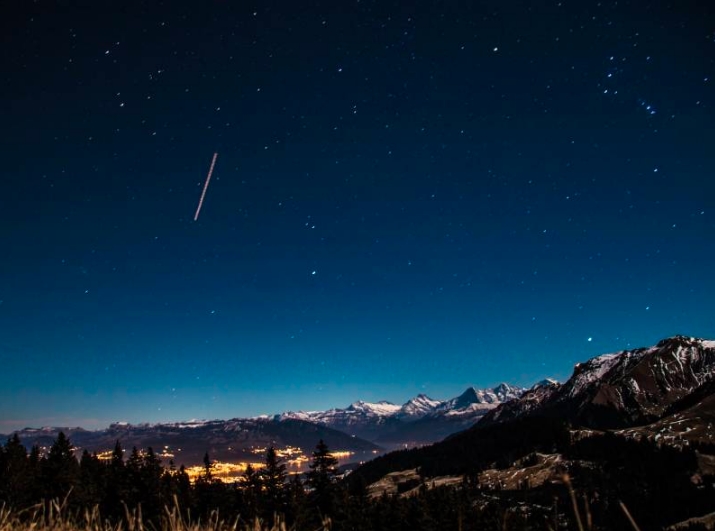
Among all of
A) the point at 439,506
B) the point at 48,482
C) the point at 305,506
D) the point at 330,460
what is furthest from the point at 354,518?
the point at 48,482

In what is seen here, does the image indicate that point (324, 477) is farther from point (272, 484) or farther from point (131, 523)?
point (131, 523)

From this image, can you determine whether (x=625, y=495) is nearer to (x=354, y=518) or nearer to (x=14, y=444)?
(x=354, y=518)

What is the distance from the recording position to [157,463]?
60.2 m

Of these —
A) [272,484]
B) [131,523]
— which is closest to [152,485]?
[272,484]

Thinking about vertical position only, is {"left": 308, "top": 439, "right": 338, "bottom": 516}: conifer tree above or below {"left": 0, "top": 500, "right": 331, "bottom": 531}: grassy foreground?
below

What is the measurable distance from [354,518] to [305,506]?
5056 millimetres

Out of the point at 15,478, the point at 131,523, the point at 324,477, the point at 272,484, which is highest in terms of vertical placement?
the point at 131,523

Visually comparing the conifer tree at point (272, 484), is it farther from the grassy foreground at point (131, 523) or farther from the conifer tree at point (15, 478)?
the grassy foreground at point (131, 523)

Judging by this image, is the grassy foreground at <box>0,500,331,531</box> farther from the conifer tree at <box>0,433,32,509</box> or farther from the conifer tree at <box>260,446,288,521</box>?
the conifer tree at <box>0,433,32,509</box>

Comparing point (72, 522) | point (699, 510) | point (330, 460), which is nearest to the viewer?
point (72, 522)

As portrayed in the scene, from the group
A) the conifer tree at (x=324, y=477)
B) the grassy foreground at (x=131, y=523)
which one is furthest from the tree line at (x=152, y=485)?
the grassy foreground at (x=131, y=523)

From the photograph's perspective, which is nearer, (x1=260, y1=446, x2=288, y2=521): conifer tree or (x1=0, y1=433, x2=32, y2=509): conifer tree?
(x1=260, y1=446, x2=288, y2=521): conifer tree

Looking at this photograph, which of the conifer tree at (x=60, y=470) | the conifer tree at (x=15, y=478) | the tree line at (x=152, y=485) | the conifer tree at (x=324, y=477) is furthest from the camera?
the conifer tree at (x=60, y=470)

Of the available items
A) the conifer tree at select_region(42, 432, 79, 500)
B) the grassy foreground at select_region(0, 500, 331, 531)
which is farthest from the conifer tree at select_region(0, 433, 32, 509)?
the grassy foreground at select_region(0, 500, 331, 531)
